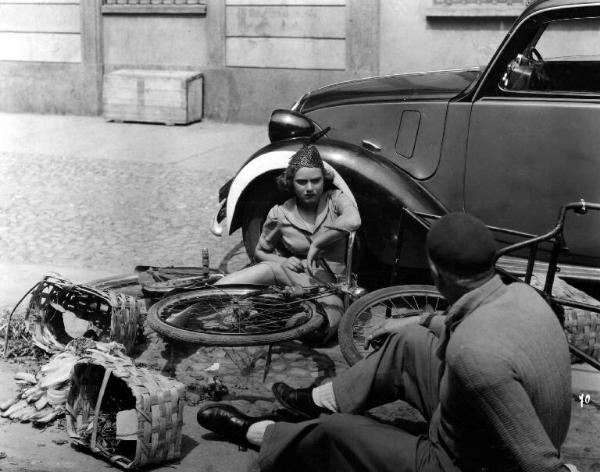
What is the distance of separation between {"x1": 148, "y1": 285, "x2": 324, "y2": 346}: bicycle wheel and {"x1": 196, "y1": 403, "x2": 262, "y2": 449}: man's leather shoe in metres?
0.29

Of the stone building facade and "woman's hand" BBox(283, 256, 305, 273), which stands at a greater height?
the stone building facade

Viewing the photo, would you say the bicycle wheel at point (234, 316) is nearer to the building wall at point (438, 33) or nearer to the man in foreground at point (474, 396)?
the man in foreground at point (474, 396)

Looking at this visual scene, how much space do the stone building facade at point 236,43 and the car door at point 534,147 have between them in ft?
Answer: 19.2

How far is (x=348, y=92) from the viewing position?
20.6 feet

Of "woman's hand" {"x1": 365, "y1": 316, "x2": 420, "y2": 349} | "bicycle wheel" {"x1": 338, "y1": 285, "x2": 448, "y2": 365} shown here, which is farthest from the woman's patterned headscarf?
"woman's hand" {"x1": 365, "y1": 316, "x2": 420, "y2": 349}

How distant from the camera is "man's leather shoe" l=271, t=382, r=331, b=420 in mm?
3590

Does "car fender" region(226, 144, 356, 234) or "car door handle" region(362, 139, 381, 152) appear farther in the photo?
"car door handle" region(362, 139, 381, 152)

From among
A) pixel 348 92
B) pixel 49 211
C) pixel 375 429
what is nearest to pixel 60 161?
pixel 49 211

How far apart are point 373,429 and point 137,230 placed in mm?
4687

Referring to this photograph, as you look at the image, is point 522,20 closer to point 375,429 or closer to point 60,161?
point 375,429

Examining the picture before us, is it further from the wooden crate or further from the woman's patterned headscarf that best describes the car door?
the wooden crate

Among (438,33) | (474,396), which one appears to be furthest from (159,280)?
(438,33)

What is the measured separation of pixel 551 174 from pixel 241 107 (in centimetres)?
795

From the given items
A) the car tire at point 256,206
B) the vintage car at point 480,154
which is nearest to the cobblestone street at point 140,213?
the car tire at point 256,206
